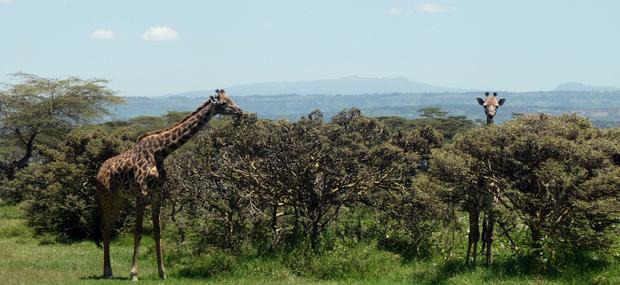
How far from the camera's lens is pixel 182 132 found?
1596 centimetres

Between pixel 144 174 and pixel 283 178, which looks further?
pixel 283 178

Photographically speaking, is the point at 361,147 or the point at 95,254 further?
the point at 95,254

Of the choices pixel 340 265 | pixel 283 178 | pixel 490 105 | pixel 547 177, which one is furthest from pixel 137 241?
pixel 490 105

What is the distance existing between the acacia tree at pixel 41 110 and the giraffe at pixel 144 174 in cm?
4034

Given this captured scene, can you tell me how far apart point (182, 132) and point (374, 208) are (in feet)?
19.8

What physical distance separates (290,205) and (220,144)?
3.46 meters

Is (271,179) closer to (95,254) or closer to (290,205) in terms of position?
(290,205)

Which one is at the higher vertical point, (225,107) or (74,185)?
(225,107)

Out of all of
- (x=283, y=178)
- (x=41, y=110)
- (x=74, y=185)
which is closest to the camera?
(x=283, y=178)

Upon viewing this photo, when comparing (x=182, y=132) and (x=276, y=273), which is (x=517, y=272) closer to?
(x=276, y=273)

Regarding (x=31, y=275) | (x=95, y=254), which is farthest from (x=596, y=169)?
(x=95, y=254)

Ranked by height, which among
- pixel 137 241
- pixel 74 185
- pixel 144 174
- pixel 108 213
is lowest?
pixel 74 185

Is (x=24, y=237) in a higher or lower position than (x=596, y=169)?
lower

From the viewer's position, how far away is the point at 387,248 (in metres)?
18.1
